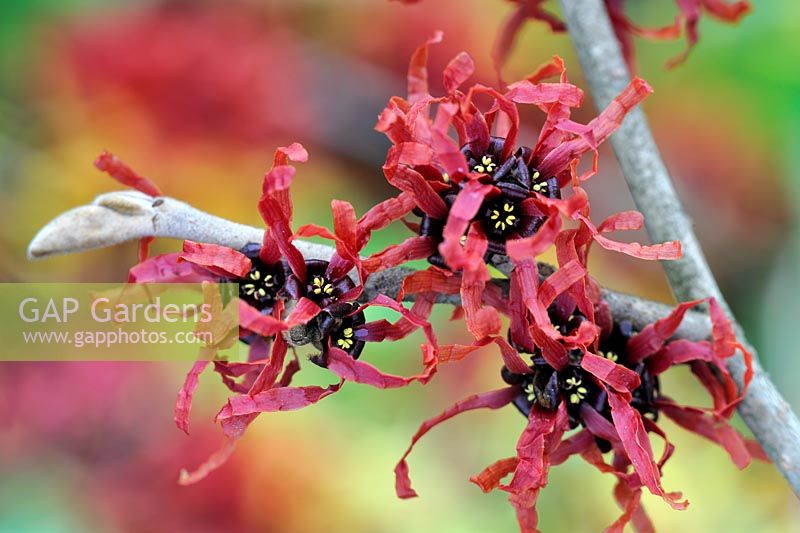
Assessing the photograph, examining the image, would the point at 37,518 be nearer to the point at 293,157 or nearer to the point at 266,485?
the point at 266,485

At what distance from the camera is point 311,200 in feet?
2.84

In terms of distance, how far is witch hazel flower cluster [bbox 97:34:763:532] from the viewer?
27cm

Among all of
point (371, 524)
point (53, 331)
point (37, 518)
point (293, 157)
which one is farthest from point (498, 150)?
point (37, 518)

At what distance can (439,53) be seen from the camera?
0.90m

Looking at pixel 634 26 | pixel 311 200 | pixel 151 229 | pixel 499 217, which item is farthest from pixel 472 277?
pixel 311 200

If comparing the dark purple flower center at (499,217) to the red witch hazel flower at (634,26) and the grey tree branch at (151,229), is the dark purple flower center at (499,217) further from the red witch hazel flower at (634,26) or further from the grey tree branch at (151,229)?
the red witch hazel flower at (634,26)

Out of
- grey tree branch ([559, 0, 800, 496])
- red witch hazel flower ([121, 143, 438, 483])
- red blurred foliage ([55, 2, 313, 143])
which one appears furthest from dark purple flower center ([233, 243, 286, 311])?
red blurred foliage ([55, 2, 313, 143])

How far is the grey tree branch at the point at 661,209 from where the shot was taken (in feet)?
1.18

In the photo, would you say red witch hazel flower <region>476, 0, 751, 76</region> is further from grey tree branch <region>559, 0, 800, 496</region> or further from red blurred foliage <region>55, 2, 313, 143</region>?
red blurred foliage <region>55, 2, 313, 143</region>

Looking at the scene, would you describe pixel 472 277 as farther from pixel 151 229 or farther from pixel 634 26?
pixel 634 26

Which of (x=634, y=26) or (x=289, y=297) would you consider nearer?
(x=289, y=297)

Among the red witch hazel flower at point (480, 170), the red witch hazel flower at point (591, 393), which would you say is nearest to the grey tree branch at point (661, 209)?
the red witch hazel flower at point (591, 393)

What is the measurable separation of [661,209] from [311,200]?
1.73ft

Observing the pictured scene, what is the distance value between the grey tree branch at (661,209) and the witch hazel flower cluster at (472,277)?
5cm
